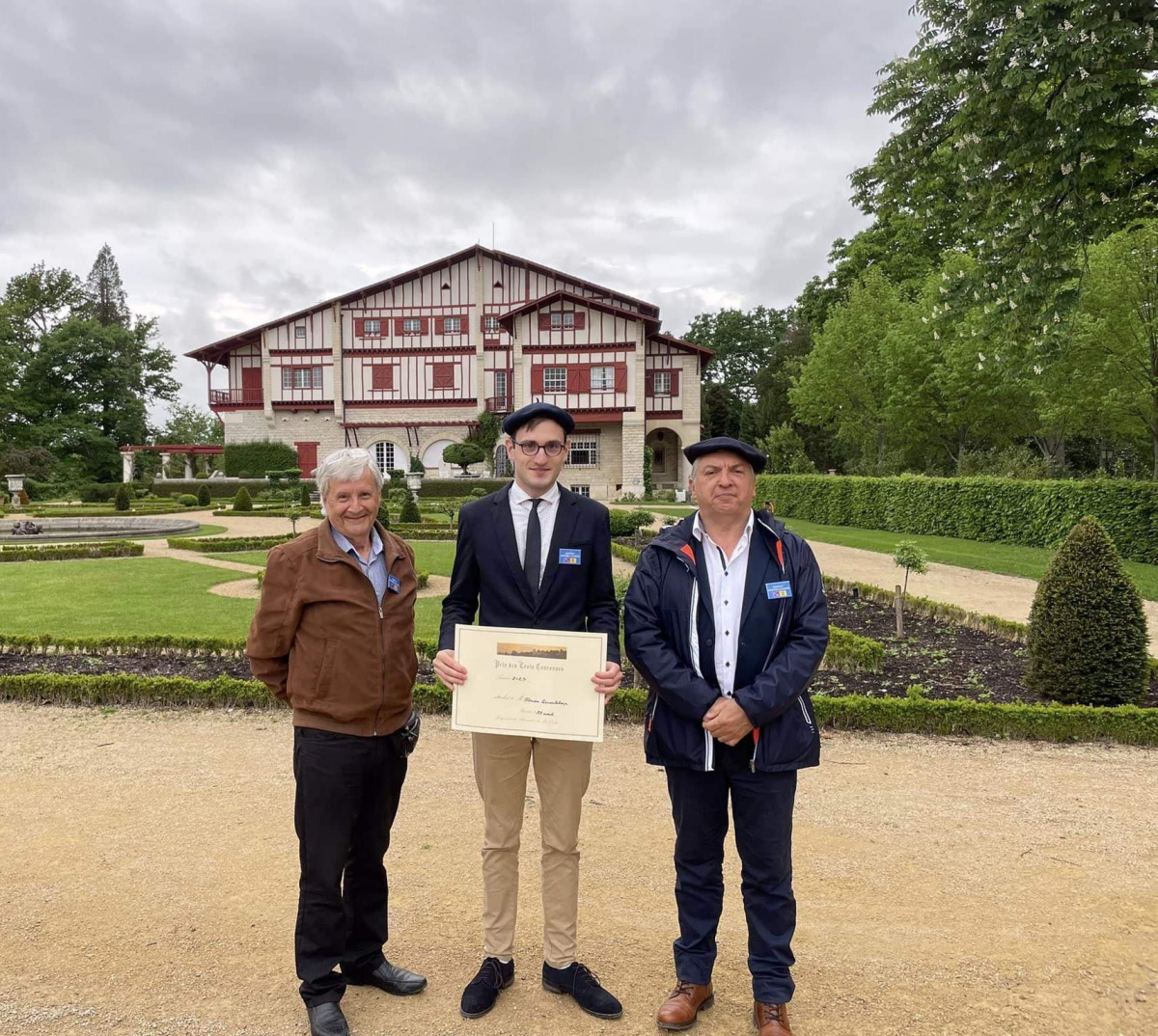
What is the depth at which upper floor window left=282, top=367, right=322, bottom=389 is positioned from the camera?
4219cm

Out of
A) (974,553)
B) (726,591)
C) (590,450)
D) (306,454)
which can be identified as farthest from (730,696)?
(306,454)

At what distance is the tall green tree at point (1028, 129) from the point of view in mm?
9312

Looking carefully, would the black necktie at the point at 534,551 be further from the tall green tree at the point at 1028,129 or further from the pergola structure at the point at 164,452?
the pergola structure at the point at 164,452

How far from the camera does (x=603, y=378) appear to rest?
40.2m

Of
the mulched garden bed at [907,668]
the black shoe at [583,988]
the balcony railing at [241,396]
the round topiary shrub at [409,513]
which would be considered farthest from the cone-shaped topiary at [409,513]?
the balcony railing at [241,396]

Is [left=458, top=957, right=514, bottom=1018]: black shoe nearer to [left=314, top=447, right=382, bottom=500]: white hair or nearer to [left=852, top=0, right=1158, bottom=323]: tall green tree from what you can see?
[left=314, top=447, right=382, bottom=500]: white hair

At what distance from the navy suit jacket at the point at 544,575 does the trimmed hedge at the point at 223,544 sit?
620 inches

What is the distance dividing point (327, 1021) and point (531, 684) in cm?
128

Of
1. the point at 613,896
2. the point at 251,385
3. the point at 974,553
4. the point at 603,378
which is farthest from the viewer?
the point at 251,385

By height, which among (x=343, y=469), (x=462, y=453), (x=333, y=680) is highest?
(x=462, y=453)

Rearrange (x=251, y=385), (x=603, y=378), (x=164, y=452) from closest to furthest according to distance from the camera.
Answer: (x=603, y=378)
(x=251, y=385)
(x=164, y=452)

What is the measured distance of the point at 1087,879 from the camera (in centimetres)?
372

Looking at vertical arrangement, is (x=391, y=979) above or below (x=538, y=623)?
below

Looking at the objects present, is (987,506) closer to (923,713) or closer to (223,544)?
(923,713)
